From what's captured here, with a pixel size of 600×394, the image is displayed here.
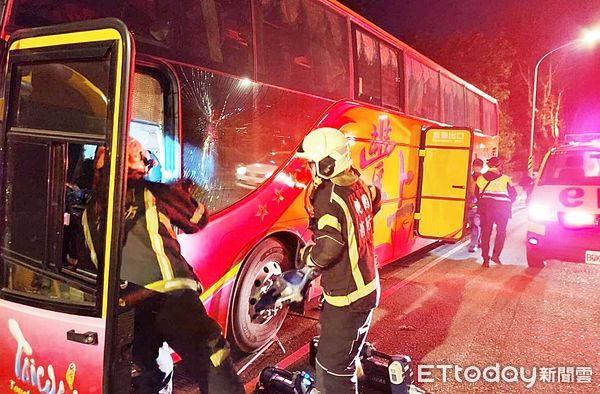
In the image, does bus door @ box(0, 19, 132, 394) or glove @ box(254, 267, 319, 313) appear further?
glove @ box(254, 267, 319, 313)

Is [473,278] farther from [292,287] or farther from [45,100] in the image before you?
[45,100]

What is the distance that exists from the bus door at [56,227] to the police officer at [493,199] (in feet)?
21.7

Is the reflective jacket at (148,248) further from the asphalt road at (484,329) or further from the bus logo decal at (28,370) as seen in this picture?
the asphalt road at (484,329)

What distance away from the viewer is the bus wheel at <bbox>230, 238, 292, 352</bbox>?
4.06 m

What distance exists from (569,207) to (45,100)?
21.5 ft

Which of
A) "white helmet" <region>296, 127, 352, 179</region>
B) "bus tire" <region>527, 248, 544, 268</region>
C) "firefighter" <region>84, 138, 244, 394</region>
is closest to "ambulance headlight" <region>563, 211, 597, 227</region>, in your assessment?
"bus tire" <region>527, 248, 544, 268</region>

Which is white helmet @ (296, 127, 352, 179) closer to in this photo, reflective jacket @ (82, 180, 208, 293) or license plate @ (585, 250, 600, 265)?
reflective jacket @ (82, 180, 208, 293)

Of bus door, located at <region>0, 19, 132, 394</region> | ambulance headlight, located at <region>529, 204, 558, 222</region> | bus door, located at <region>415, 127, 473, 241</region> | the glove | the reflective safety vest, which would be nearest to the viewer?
bus door, located at <region>0, 19, 132, 394</region>

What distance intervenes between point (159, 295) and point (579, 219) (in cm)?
599

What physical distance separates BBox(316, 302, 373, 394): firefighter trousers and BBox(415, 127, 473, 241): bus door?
4.68 m

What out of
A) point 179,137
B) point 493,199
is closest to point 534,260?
point 493,199

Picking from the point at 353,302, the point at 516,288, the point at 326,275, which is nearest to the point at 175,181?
the point at 326,275

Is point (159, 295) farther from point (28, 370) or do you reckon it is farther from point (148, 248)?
point (28, 370)

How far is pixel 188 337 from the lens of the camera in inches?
106
